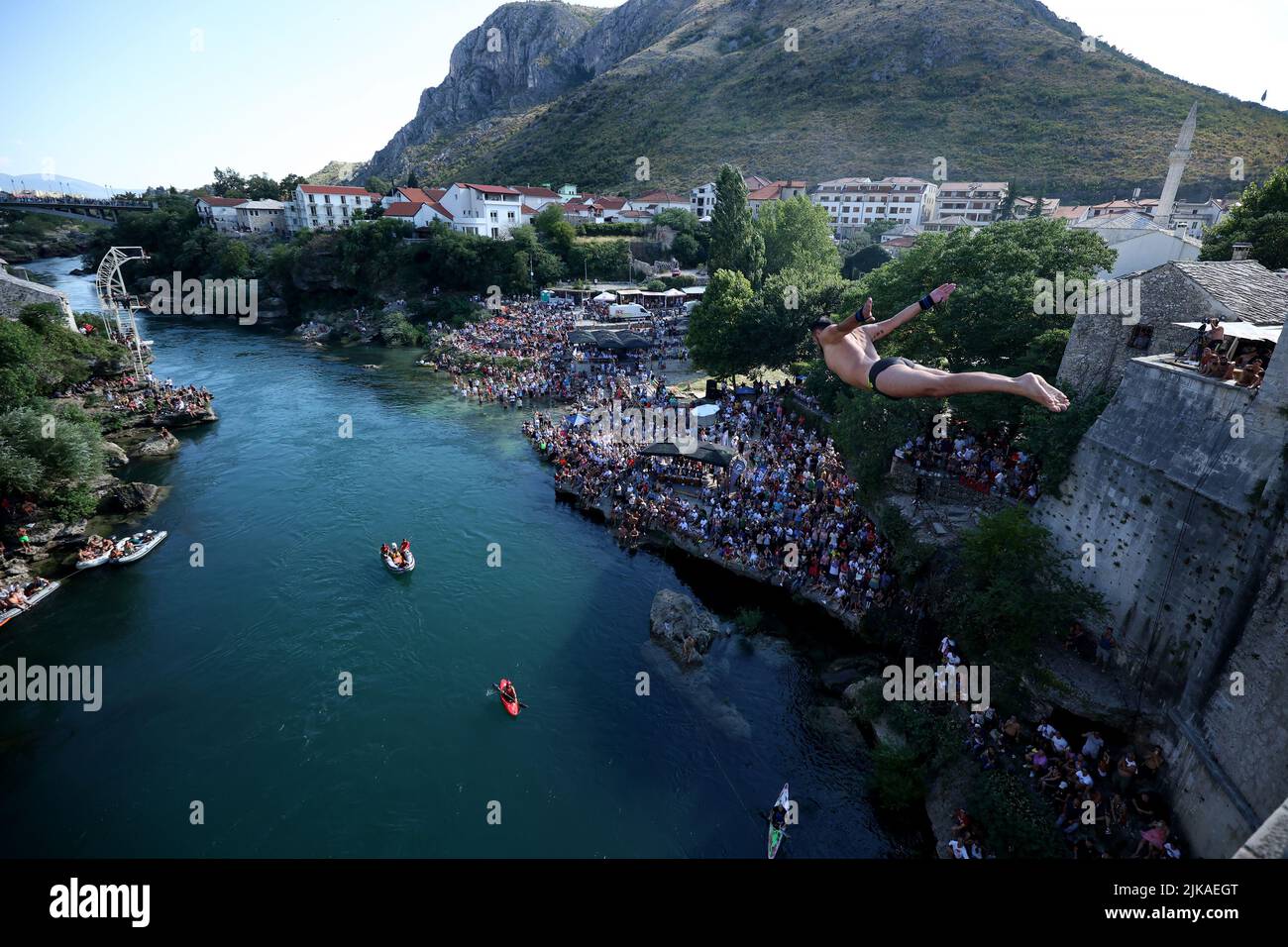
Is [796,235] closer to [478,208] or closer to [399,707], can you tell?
[478,208]

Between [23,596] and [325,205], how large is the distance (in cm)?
8326

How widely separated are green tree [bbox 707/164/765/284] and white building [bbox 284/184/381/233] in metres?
58.0

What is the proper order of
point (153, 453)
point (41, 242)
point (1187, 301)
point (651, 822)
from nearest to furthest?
point (651, 822)
point (1187, 301)
point (153, 453)
point (41, 242)

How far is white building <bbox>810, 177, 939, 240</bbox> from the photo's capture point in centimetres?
8400

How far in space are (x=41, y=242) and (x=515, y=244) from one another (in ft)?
325

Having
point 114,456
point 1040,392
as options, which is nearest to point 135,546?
point 114,456

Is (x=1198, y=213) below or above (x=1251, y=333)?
above

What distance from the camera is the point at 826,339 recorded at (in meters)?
7.41

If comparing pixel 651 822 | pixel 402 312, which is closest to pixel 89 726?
pixel 651 822

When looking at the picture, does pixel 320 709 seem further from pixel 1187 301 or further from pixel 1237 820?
pixel 1187 301

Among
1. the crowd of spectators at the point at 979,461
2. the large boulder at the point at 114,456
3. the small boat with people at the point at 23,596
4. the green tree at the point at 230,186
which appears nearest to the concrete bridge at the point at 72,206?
the green tree at the point at 230,186

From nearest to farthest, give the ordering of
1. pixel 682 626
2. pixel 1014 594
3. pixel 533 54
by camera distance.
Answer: pixel 1014 594 < pixel 682 626 < pixel 533 54

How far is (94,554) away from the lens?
24359mm

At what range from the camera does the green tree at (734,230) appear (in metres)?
53.0
